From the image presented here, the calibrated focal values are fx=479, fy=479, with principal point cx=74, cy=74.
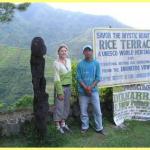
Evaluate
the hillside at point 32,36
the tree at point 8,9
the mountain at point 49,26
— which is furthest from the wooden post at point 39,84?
the mountain at point 49,26

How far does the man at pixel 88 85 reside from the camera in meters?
10.5

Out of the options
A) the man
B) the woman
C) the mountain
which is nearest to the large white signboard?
the man

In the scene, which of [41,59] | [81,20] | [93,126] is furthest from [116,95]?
[81,20]

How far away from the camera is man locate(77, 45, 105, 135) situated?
34.3 feet

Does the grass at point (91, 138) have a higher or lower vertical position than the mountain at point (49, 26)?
lower

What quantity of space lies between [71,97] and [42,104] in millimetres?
2012

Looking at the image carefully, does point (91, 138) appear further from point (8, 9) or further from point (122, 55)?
point (8, 9)

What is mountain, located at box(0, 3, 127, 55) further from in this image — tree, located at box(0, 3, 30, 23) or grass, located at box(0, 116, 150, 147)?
grass, located at box(0, 116, 150, 147)

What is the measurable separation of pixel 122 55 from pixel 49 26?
3182 millimetres

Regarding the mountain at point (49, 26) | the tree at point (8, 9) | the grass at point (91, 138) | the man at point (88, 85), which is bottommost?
the grass at point (91, 138)

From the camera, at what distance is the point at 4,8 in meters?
11.0

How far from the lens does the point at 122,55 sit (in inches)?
459

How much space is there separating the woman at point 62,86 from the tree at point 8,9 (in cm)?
147

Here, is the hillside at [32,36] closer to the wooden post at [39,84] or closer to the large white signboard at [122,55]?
the large white signboard at [122,55]
